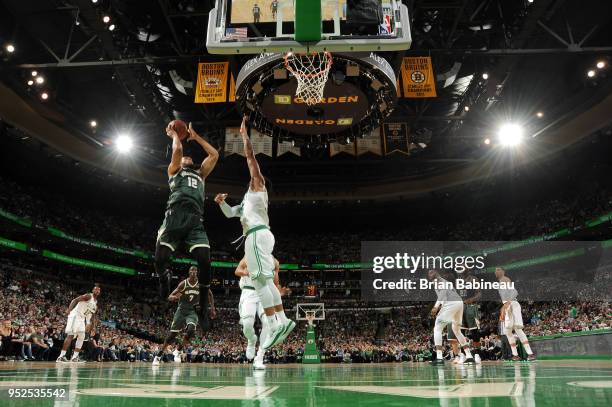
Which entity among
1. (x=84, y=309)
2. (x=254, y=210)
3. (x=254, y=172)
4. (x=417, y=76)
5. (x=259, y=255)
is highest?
(x=417, y=76)

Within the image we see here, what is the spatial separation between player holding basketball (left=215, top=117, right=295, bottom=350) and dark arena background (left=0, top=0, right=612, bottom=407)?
29mm

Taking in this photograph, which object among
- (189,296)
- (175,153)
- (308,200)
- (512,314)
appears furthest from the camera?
(308,200)

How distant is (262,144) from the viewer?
18.5 meters

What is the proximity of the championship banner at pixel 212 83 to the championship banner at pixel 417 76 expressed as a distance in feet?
20.0

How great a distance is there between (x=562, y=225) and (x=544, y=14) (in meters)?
15.6

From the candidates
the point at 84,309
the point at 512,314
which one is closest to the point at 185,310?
the point at 84,309

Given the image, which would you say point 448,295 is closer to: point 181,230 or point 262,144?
point 181,230

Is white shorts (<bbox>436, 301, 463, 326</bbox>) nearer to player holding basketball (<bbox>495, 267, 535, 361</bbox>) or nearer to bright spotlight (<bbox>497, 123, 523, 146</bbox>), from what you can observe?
player holding basketball (<bbox>495, 267, 535, 361</bbox>)

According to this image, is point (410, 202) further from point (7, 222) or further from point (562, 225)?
point (7, 222)

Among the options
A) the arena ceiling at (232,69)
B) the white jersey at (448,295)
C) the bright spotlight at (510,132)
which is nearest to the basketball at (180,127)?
the white jersey at (448,295)

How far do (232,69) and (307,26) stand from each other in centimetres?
982

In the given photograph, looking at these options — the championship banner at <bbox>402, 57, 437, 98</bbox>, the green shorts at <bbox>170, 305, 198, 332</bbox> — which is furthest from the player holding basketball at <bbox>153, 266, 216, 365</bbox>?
the championship banner at <bbox>402, 57, 437, 98</bbox>

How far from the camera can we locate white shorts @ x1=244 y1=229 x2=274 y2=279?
569cm

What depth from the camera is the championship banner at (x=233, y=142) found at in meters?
18.5
